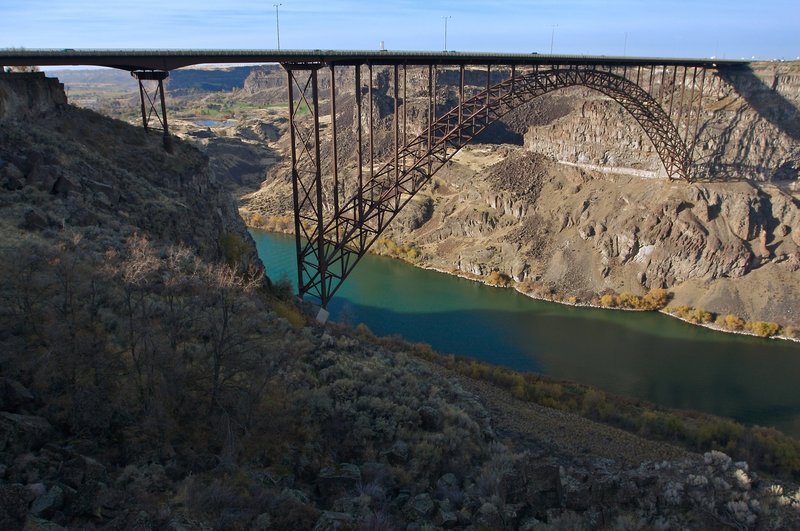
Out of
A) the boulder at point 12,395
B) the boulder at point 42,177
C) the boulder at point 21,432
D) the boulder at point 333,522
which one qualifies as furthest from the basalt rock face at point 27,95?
the boulder at point 333,522

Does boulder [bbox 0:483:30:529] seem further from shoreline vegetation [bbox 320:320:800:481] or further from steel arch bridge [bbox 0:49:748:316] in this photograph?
shoreline vegetation [bbox 320:320:800:481]

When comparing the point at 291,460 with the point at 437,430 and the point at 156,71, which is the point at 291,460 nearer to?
the point at 437,430

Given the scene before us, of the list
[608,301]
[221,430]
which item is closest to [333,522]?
[221,430]

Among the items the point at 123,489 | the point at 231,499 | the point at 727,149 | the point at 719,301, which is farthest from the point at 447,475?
the point at 727,149

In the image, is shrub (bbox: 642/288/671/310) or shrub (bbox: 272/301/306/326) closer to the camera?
shrub (bbox: 272/301/306/326)

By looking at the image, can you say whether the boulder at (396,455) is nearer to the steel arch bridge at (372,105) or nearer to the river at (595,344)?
the steel arch bridge at (372,105)

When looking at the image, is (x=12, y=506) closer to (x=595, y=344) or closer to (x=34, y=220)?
(x=34, y=220)

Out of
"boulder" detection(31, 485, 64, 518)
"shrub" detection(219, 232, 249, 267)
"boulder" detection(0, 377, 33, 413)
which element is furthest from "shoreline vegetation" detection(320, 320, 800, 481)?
"boulder" detection(31, 485, 64, 518)
